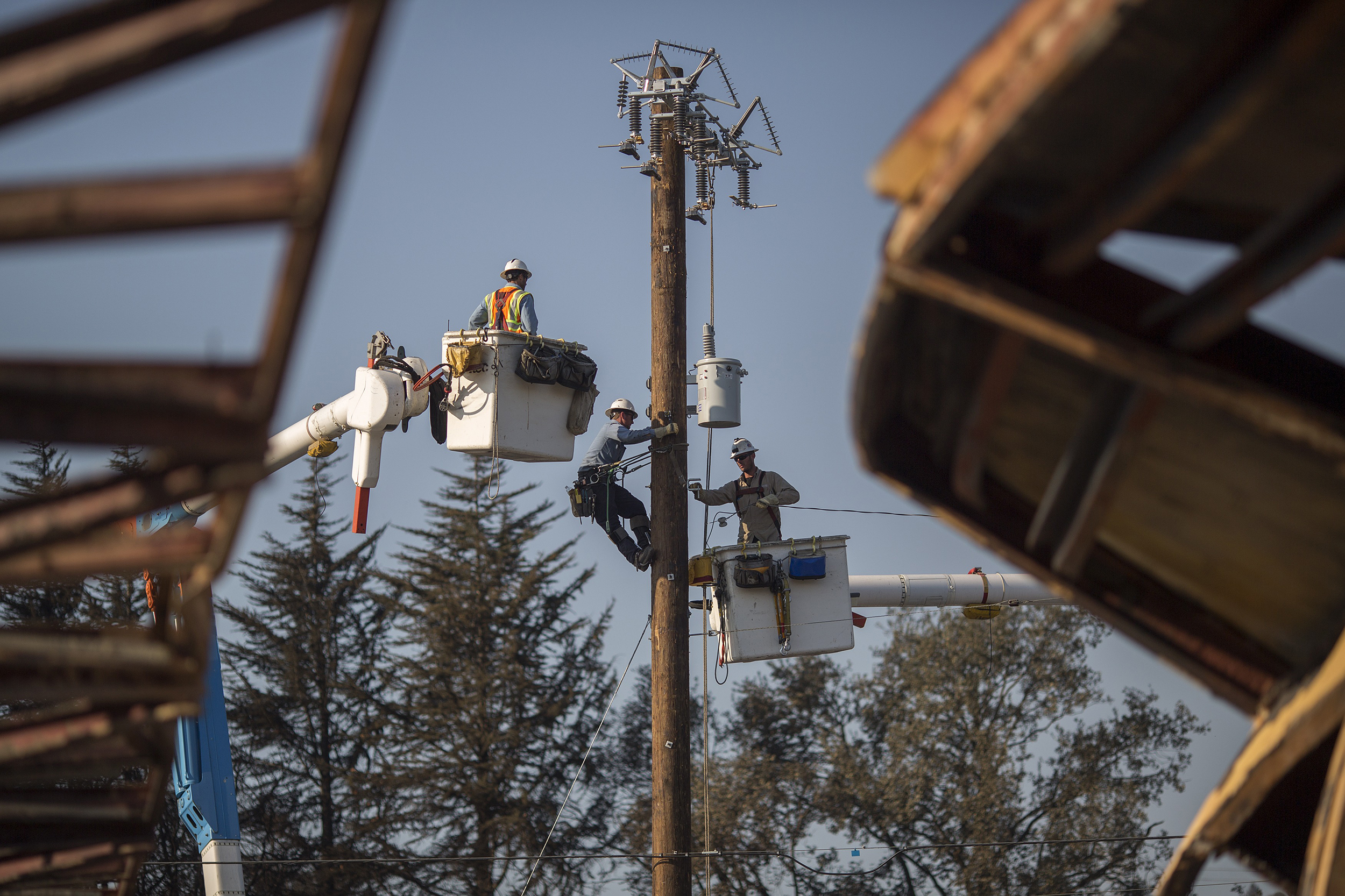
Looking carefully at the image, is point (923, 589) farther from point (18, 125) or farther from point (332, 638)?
point (332, 638)

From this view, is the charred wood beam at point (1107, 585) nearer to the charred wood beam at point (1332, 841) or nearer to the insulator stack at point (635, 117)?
Answer: the charred wood beam at point (1332, 841)

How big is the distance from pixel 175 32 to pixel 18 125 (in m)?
0.44

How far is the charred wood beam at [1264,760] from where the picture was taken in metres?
4.09

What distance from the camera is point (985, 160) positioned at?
3133 millimetres

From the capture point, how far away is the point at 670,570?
11422 millimetres

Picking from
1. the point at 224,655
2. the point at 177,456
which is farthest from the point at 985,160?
the point at 224,655

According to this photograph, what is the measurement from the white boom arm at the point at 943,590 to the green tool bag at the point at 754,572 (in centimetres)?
189

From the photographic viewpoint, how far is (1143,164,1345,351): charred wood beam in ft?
10.6

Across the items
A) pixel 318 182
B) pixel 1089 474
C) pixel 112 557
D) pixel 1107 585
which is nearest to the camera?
pixel 318 182

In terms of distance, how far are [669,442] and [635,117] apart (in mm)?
3274

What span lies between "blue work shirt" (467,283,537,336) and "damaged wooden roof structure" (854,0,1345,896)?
7096 mm

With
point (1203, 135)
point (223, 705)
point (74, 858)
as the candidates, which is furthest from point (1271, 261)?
point (223, 705)

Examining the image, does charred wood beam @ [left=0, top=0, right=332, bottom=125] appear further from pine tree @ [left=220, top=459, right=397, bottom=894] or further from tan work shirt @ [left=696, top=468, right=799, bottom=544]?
pine tree @ [left=220, top=459, right=397, bottom=894]

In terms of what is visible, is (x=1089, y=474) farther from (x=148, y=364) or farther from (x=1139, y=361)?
(x=148, y=364)
